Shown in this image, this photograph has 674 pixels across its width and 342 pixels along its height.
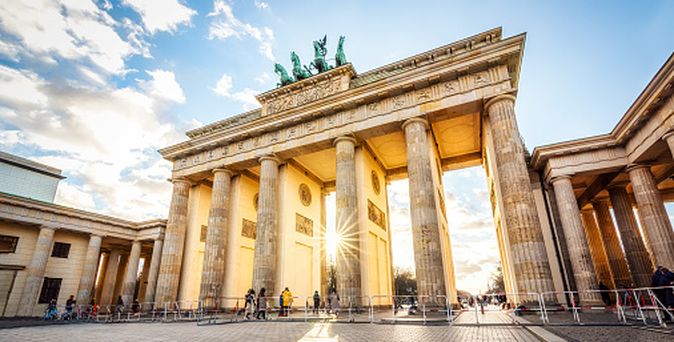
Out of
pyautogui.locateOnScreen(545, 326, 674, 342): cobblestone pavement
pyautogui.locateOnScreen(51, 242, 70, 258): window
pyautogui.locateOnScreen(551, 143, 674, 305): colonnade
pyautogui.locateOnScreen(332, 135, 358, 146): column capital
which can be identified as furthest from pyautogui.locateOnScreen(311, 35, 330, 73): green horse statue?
pyautogui.locateOnScreen(51, 242, 70, 258): window

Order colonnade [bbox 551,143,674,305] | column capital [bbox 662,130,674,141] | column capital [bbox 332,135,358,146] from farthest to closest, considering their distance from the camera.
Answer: column capital [bbox 332,135,358,146] < colonnade [bbox 551,143,674,305] < column capital [bbox 662,130,674,141]

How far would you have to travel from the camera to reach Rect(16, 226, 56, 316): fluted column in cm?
2109

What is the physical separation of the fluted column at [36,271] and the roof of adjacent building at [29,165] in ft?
26.1

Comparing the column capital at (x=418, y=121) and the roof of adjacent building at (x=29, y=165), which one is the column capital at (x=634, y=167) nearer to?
the column capital at (x=418, y=121)

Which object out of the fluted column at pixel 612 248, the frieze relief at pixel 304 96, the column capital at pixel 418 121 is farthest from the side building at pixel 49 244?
the fluted column at pixel 612 248

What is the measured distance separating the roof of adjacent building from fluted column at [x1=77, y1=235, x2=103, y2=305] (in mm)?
8401

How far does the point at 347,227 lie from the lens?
16.1 metres

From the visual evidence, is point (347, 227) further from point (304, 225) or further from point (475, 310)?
point (475, 310)

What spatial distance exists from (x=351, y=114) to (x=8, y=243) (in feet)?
80.1

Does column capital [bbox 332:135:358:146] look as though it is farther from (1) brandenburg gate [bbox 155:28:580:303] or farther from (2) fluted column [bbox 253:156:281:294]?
(2) fluted column [bbox 253:156:281:294]

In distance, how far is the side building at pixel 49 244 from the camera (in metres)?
21.5

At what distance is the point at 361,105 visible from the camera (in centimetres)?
1784

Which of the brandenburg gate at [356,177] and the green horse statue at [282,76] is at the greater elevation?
the green horse statue at [282,76]

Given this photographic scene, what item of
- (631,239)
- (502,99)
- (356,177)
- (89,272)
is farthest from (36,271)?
(631,239)
